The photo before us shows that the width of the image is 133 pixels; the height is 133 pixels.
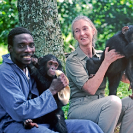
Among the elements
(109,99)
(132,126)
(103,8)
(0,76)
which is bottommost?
(132,126)

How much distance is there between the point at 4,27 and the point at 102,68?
4.31m

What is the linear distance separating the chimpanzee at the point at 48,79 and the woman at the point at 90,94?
0.26 meters

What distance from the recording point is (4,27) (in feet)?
21.9

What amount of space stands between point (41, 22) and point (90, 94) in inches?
63.5

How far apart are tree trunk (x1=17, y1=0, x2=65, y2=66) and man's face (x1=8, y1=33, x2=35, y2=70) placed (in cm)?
148

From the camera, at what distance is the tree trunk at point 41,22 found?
403 centimetres

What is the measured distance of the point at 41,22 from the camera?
4043 mm

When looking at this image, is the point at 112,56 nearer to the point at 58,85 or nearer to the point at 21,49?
the point at 58,85

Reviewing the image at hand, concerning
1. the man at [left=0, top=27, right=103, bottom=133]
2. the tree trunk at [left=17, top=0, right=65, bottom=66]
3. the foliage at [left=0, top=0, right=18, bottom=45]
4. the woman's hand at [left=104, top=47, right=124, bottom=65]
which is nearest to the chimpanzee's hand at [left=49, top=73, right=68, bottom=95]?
the man at [left=0, top=27, right=103, bottom=133]

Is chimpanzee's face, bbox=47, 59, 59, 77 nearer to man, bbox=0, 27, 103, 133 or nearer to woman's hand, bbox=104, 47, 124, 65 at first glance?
man, bbox=0, 27, 103, 133

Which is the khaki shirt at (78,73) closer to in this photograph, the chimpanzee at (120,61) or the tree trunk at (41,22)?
the chimpanzee at (120,61)

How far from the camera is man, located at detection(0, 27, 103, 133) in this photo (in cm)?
232

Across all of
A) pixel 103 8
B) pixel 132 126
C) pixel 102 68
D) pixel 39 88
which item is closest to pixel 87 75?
pixel 102 68

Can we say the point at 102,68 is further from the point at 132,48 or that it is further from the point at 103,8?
the point at 103,8
